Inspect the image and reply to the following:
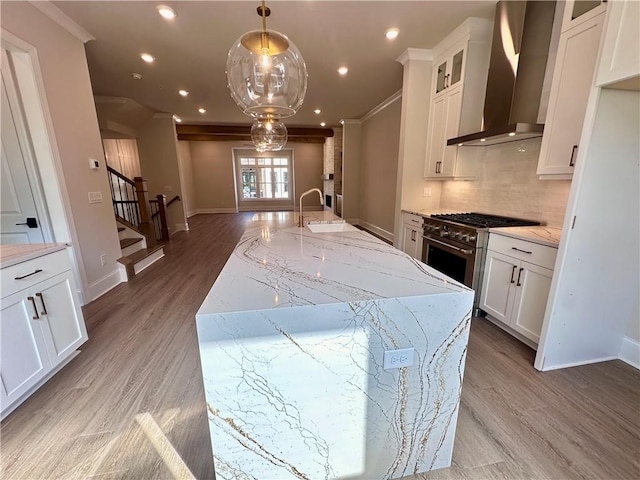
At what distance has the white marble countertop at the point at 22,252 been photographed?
1.51 m

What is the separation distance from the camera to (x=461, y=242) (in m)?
2.57

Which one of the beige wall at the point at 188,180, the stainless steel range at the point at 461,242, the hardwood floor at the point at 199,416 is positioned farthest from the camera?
the beige wall at the point at 188,180

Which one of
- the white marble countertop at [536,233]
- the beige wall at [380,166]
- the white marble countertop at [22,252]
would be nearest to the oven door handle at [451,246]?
the white marble countertop at [536,233]

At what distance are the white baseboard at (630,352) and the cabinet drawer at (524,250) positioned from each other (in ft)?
2.75

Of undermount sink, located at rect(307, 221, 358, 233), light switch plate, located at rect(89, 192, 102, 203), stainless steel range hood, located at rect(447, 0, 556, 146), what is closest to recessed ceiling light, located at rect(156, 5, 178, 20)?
light switch plate, located at rect(89, 192, 102, 203)

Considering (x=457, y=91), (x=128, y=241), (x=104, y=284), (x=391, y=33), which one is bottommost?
(x=104, y=284)

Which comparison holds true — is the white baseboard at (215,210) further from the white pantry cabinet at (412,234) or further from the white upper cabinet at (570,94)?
the white upper cabinet at (570,94)

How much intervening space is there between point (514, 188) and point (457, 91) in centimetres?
128

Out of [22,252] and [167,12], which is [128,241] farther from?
[167,12]

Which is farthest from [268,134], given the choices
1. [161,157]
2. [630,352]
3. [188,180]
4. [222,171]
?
[222,171]

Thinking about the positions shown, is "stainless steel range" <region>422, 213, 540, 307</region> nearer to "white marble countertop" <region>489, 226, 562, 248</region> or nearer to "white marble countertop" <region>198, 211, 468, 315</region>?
"white marble countertop" <region>489, 226, 562, 248</region>

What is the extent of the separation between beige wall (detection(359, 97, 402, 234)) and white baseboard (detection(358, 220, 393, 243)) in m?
0.03

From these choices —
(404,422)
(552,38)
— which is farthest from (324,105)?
(404,422)

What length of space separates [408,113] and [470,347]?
2906 mm
